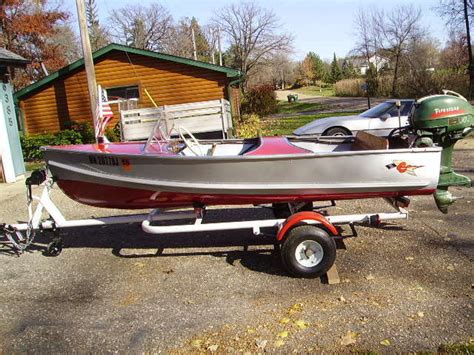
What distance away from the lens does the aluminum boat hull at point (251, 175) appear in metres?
4.62

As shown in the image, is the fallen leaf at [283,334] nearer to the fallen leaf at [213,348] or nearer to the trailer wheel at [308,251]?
the fallen leaf at [213,348]

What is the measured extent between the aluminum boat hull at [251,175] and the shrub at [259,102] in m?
24.3

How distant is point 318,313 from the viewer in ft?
12.8

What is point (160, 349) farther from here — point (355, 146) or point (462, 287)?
point (355, 146)

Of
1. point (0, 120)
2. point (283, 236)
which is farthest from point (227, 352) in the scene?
point (0, 120)

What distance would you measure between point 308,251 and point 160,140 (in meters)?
2.29

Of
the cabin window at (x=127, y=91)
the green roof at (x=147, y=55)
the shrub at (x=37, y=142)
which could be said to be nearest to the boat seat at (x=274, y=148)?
the green roof at (x=147, y=55)

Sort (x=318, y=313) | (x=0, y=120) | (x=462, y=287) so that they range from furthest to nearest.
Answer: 1. (x=0, y=120)
2. (x=462, y=287)
3. (x=318, y=313)

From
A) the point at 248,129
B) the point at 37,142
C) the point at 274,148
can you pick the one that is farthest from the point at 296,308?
the point at 248,129

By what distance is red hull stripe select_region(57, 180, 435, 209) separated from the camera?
486 centimetres

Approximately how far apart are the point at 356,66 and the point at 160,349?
6591cm

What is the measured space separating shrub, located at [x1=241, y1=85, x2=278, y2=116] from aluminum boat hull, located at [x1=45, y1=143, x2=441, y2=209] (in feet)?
79.8

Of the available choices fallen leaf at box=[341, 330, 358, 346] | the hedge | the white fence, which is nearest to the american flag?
fallen leaf at box=[341, 330, 358, 346]

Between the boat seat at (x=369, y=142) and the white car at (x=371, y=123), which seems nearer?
the boat seat at (x=369, y=142)
